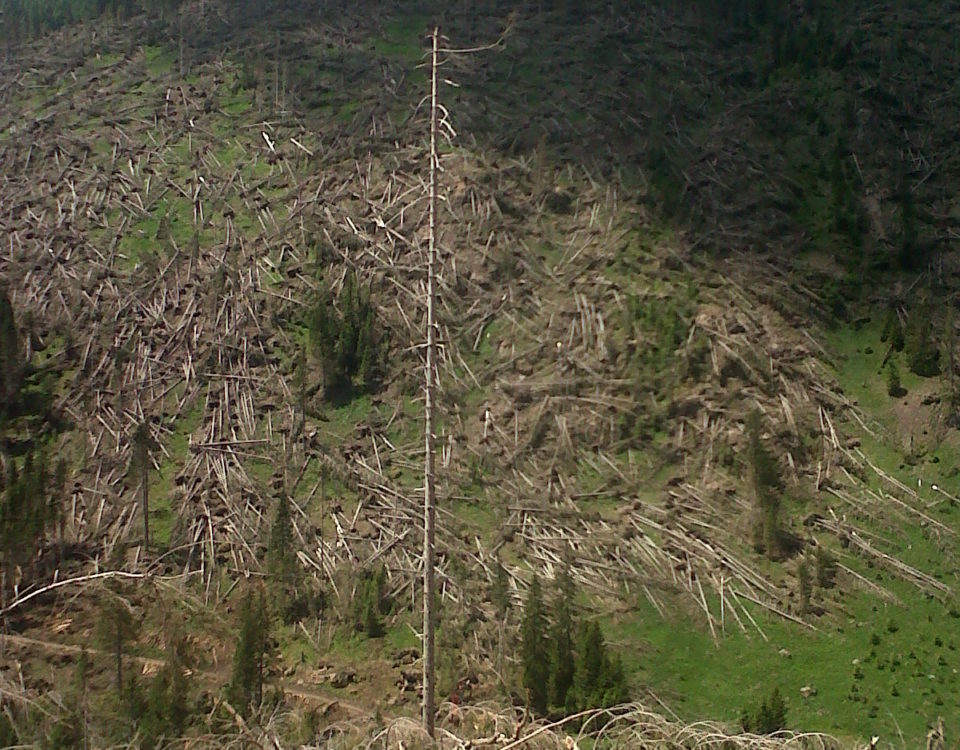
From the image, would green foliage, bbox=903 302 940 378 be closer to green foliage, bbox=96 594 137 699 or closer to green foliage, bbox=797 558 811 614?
green foliage, bbox=797 558 811 614

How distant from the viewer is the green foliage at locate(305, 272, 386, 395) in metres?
18.9

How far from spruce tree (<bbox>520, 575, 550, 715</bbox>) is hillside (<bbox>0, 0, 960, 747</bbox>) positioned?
1.54 ft

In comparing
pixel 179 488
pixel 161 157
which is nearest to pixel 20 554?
pixel 179 488

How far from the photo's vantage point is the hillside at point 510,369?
41.4ft

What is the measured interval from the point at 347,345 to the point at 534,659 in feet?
31.2

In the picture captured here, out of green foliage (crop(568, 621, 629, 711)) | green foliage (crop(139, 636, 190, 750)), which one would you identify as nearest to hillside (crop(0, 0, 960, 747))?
green foliage (crop(139, 636, 190, 750))

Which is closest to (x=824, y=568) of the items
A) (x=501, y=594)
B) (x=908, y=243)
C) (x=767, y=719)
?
(x=767, y=719)

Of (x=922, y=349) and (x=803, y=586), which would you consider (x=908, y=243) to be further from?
(x=803, y=586)

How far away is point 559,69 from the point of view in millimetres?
27938

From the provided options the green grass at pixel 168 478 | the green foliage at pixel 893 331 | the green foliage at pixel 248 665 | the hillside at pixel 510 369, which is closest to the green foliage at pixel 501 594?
the hillside at pixel 510 369

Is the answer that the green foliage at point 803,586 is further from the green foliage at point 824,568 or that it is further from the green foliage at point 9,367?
the green foliage at point 9,367

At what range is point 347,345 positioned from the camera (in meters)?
18.9

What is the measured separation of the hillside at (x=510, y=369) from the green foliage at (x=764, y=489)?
87 millimetres

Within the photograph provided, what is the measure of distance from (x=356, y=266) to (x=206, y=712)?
13.0 m
